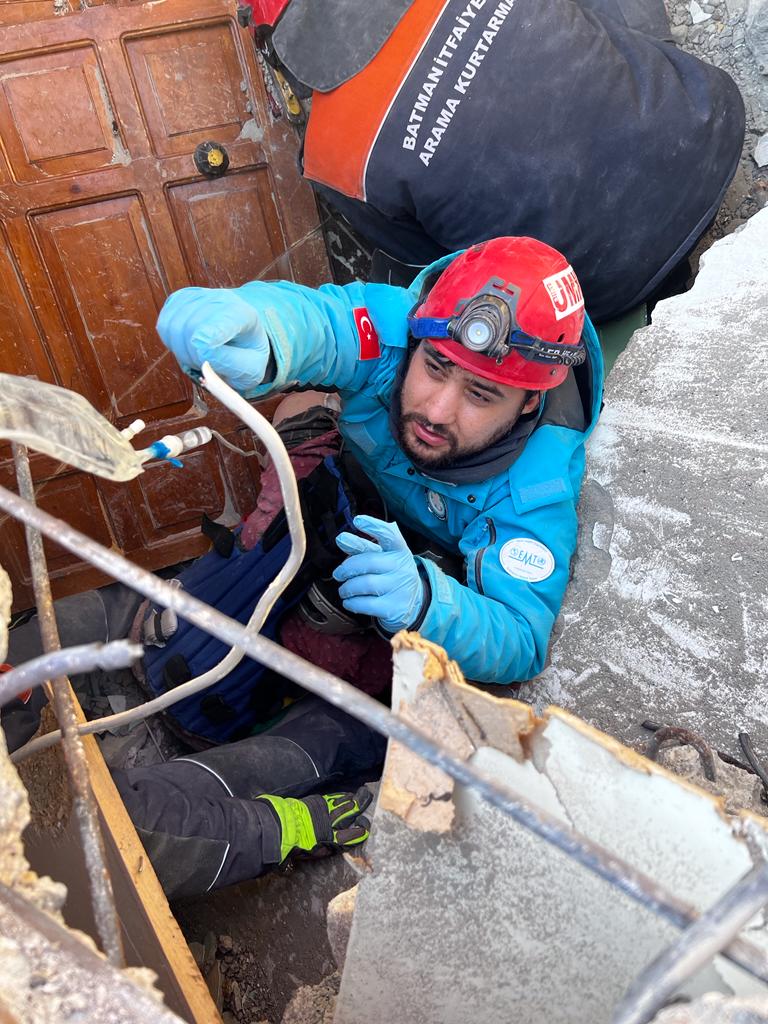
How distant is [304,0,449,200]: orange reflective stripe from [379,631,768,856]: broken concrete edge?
1.61m

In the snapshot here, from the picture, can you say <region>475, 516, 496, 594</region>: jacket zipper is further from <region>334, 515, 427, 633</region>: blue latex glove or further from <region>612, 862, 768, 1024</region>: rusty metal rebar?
<region>612, 862, 768, 1024</region>: rusty metal rebar

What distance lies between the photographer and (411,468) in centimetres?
208

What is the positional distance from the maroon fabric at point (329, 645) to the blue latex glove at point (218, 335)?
64cm

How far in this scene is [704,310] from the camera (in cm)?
204

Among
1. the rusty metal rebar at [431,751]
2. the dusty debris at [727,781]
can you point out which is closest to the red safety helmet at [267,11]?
the rusty metal rebar at [431,751]

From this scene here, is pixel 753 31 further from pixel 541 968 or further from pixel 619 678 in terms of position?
pixel 541 968

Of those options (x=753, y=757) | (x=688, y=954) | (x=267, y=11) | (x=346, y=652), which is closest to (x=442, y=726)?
(x=688, y=954)

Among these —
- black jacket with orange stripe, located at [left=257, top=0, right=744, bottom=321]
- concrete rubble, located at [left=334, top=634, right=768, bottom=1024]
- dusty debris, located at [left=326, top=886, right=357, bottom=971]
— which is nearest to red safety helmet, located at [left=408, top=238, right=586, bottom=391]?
black jacket with orange stripe, located at [left=257, top=0, right=744, bottom=321]

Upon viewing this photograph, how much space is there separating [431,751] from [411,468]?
1454 millimetres

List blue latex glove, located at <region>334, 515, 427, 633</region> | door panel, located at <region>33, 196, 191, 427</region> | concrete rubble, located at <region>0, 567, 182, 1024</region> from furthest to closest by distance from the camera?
door panel, located at <region>33, 196, 191, 427</region> → blue latex glove, located at <region>334, 515, 427, 633</region> → concrete rubble, located at <region>0, 567, 182, 1024</region>

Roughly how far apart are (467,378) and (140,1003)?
4.85ft

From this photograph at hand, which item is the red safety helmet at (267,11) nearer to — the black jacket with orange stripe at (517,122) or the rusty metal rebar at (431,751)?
the black jacket with orange stripe at (517,122)

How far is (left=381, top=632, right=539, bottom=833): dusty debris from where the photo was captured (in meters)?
0.86

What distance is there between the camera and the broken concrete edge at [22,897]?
0.67 m
